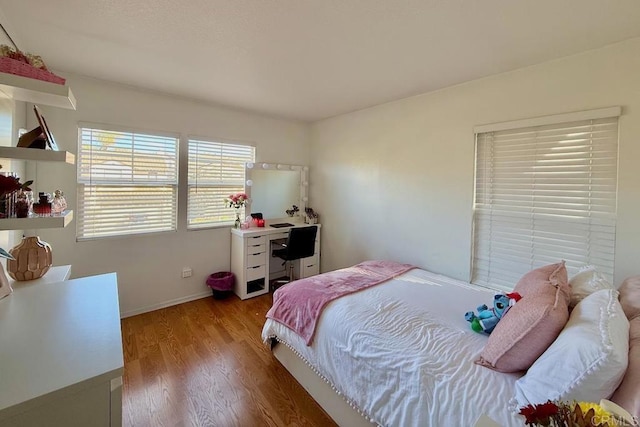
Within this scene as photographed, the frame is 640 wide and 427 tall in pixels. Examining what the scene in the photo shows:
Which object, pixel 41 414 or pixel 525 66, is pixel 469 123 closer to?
pixel 525 66

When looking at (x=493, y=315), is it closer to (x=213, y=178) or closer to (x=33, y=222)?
(x=33, y=222)

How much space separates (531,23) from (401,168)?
5.52 ft

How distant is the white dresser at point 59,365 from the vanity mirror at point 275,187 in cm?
269

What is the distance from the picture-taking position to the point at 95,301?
4.47 feet

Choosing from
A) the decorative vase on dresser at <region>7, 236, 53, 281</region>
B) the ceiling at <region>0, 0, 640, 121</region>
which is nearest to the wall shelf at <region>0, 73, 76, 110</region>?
the ceiling at <region>0, 0, 640, 121</region>

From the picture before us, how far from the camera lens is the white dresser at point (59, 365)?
0.75 metres

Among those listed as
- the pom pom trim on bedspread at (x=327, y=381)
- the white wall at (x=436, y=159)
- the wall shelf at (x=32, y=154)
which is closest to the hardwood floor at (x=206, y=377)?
the pom pom trim on bedspread at (x=327, y=381)

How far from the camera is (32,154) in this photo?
4.27 ft

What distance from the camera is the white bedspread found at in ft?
3.96

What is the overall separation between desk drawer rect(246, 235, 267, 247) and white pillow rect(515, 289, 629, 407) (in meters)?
2.88

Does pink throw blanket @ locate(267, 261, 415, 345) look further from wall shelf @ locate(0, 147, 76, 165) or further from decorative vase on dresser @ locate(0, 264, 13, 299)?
wall shelf @ locate(0, 147, 76, 165)

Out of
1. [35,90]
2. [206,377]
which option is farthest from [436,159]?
[35,90]

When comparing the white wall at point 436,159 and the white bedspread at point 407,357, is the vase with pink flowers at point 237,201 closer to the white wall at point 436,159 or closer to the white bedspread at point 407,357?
the white wall at point 436,159

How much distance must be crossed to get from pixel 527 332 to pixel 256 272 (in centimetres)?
292
